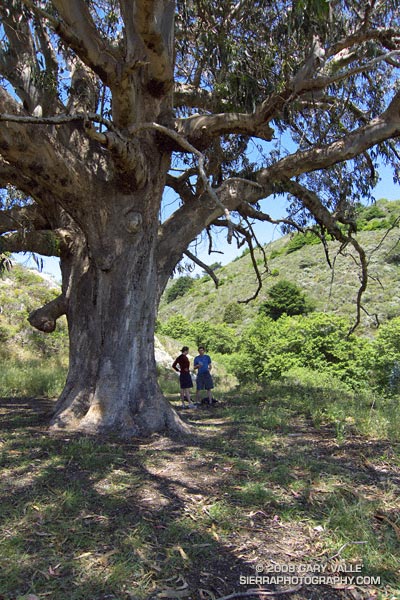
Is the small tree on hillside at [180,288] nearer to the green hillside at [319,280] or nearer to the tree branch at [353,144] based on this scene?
the green hillside at [319,280]

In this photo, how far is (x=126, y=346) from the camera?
212 inches

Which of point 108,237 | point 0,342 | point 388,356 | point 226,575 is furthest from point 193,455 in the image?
point 0,342

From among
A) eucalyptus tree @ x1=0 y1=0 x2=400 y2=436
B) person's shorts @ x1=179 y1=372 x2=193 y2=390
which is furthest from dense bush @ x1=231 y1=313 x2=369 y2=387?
eucalyptus tree @ x1=0 y1=0 x2=400 y2=436

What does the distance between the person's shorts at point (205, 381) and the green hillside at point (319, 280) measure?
54.5ft

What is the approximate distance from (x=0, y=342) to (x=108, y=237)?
940 cm

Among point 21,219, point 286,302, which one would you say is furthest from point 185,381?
point 286,302

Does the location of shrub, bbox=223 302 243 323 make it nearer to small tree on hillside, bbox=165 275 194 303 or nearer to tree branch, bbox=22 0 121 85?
small tree on hillside, bbox=165 275 194 303

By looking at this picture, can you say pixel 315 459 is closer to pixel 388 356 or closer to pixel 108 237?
pixel 108 237

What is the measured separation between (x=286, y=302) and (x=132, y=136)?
25163 mm

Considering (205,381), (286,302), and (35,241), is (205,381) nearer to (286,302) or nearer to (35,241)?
(35,241)

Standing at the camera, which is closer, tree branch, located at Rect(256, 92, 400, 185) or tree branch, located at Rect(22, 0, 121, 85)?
tree branch, located at Rect(22, 0, 121, 85)

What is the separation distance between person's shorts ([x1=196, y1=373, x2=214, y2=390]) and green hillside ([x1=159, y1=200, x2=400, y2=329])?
16.6 meters

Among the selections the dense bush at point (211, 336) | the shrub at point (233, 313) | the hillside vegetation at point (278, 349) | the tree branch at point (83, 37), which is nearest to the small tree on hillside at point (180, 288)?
the shrub at point (233, 313)

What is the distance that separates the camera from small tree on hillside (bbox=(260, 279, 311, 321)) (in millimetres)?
29219
